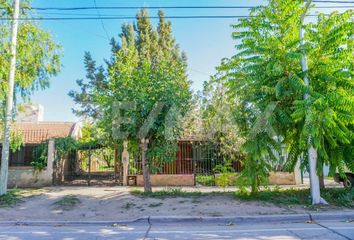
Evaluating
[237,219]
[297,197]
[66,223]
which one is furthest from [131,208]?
[297,197]

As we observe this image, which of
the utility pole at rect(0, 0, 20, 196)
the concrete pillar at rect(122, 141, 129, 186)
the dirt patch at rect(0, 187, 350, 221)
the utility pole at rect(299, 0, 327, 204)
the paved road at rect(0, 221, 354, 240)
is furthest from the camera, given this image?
the concrete pillar at rect(122, 141, 129, 186)

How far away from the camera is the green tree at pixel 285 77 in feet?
27.8

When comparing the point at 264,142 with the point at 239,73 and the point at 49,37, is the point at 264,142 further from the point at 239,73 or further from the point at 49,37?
the point at 49,37

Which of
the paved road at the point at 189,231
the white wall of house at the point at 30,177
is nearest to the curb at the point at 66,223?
the paved road at the point at 189,231

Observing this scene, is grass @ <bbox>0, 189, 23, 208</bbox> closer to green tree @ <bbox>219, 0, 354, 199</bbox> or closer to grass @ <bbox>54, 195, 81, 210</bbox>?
grass @ <bbox>54, 195, 81, 210</bbox>

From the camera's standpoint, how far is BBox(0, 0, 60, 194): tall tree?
1062 cm

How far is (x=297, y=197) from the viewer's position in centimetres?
950

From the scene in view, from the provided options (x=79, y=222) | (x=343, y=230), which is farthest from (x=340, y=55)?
(x=79, y=222)

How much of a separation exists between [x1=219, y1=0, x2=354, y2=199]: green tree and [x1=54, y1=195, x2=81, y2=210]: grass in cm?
584

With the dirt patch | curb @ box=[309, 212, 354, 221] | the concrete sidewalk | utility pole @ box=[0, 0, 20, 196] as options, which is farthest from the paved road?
utility pole @ box=[0, 0, 20, 196]

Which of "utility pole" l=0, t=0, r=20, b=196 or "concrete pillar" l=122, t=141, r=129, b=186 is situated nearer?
"utility pole" l=0, t=0, r=20, b=196

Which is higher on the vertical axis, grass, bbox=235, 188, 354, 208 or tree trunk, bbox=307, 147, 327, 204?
tree trunk, bbox=307, 147, 327, 204

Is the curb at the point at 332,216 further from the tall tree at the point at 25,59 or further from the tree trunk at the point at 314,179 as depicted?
the tall tree at the point at 25,59

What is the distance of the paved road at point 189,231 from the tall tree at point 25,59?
16.6ft
